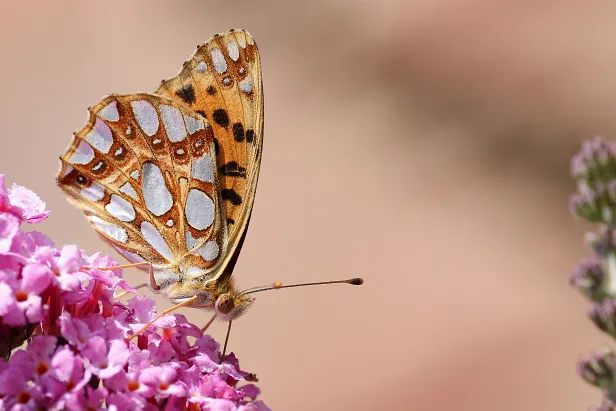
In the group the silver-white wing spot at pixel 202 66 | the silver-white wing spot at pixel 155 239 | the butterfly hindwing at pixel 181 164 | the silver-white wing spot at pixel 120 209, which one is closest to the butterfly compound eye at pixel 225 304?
the butterfly hindwing at pixel 181 164

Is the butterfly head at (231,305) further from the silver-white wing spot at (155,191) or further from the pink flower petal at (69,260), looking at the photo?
the pink flower petal at (69,260)

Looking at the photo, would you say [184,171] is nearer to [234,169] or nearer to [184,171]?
[184,171]

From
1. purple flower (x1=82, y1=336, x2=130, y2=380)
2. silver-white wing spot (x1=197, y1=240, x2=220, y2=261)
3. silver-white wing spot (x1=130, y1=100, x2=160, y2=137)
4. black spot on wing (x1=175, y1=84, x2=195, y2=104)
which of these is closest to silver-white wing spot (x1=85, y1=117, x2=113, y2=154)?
silver-white wing spot (x1=130, y1=100, x2=160, y2=137)

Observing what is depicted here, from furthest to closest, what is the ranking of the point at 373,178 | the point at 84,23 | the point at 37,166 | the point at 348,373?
the point at 84,23
the point at 373,178
the point at 37,166
the point at 348,373

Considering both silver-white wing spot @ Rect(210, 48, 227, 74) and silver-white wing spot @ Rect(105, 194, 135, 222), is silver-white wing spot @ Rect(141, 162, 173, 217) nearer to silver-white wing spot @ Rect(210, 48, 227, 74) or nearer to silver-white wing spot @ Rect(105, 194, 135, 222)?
silver-white wing spot @ Rect(105, 194, 135, 222)

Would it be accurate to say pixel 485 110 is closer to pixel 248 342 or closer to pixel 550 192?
pixel 550 192

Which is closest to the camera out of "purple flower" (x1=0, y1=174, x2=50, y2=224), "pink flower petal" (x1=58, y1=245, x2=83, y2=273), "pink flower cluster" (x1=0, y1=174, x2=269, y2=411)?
"pink flower cluster" (x1=0, y1=174, x2=269, y2=411)

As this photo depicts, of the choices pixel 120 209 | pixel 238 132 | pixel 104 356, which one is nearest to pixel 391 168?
pixel 238 132

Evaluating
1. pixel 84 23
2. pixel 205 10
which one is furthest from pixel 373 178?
pixel 84 23
